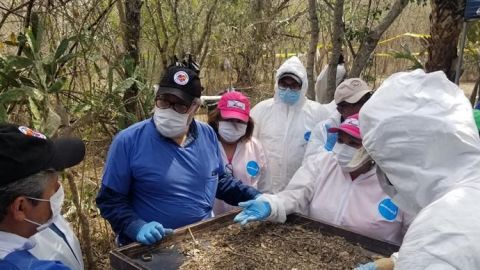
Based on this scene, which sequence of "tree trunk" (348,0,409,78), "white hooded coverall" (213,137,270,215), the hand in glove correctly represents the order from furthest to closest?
"tree trunk" (348,0,409,78) → "white hooded coverall" (213,137,270,215) → the hand in glove

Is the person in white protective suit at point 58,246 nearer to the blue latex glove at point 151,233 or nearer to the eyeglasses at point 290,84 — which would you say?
the blue latex glove at point 151,233

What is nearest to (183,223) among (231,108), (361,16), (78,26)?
(231,108)

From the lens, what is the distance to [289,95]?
127 inches

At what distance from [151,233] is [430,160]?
1.16m

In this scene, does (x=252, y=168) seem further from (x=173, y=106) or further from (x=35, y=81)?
(x=35, y=81)

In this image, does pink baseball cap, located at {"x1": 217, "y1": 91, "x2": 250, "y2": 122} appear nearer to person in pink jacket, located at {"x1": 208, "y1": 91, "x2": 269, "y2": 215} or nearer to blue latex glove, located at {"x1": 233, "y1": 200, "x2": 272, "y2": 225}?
person in pink jacket, located at {"x1": 208, "y1": 91, "x2": 269, "y2": 215}

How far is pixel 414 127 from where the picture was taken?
120 cm

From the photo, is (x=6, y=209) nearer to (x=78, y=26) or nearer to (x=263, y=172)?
(x=263, y=172)

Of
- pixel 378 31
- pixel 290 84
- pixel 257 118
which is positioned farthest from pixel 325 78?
pixel 257 118

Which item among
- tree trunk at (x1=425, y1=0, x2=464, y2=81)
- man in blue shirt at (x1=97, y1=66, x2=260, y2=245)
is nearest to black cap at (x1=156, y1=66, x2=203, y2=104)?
man in blue shirt at (x1=97, y1=66, x2=260, y2=245)

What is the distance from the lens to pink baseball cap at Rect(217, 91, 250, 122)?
9.33 ft

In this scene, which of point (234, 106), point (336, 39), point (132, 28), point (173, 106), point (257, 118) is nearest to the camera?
point (173, 106)

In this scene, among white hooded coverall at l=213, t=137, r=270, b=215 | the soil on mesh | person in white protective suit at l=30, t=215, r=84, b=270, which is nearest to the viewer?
person in white protective suit at l=30, t=215, r=84, b=270

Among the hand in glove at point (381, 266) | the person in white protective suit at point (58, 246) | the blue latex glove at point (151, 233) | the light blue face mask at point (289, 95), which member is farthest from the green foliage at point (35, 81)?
the hand in glove at point (381, 266)
